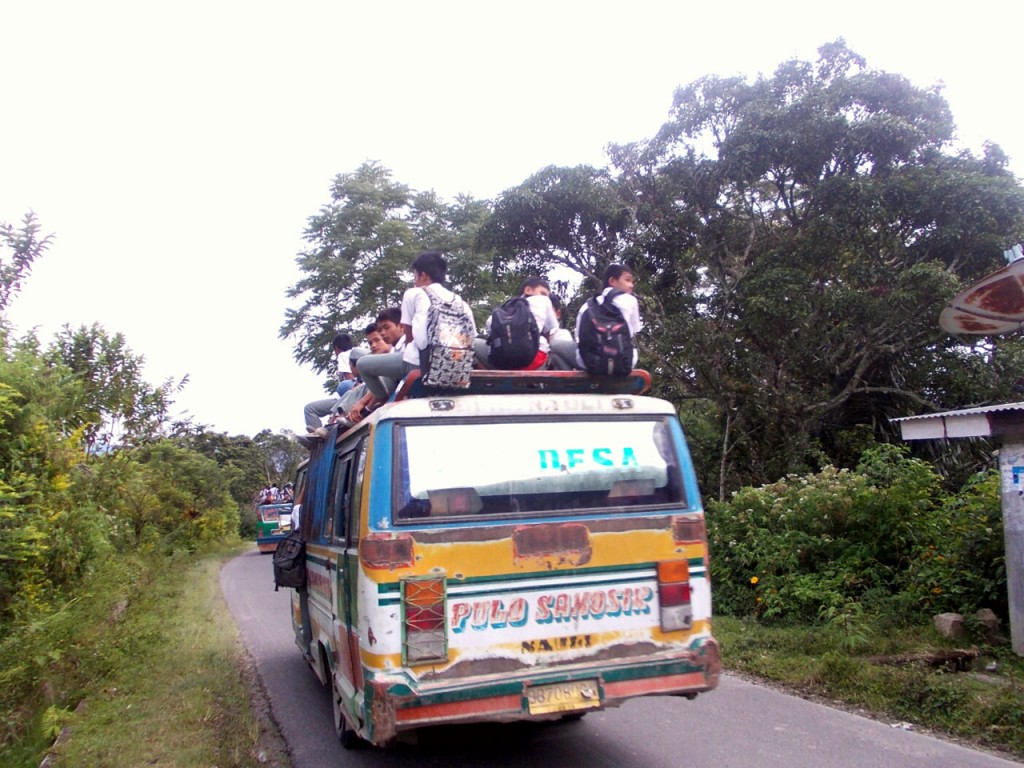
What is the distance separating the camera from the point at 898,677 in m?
6.17

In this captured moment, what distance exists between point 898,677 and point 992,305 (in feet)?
9.24

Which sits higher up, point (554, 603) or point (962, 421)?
point (962, 421)

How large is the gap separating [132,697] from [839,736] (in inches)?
213

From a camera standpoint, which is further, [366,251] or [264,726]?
[366,251]

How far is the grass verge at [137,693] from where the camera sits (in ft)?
17.9

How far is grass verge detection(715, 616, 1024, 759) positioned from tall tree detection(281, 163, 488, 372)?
14616 millimetres

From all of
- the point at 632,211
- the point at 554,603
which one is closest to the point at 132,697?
the point at 554,603

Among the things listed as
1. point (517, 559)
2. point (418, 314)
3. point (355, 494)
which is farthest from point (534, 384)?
point (355, 494)

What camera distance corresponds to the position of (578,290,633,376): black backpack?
16.1ft

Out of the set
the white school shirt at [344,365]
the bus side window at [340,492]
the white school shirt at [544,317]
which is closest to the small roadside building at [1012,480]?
the white school shirt at [544,317]

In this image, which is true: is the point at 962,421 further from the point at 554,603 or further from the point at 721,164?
the point at 721,164

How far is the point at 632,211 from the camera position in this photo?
51.6ft

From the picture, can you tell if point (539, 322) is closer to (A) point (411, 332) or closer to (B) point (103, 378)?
(A) point (411, 332)

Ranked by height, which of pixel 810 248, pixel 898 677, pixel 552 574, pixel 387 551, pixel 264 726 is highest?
pixel 810 248
